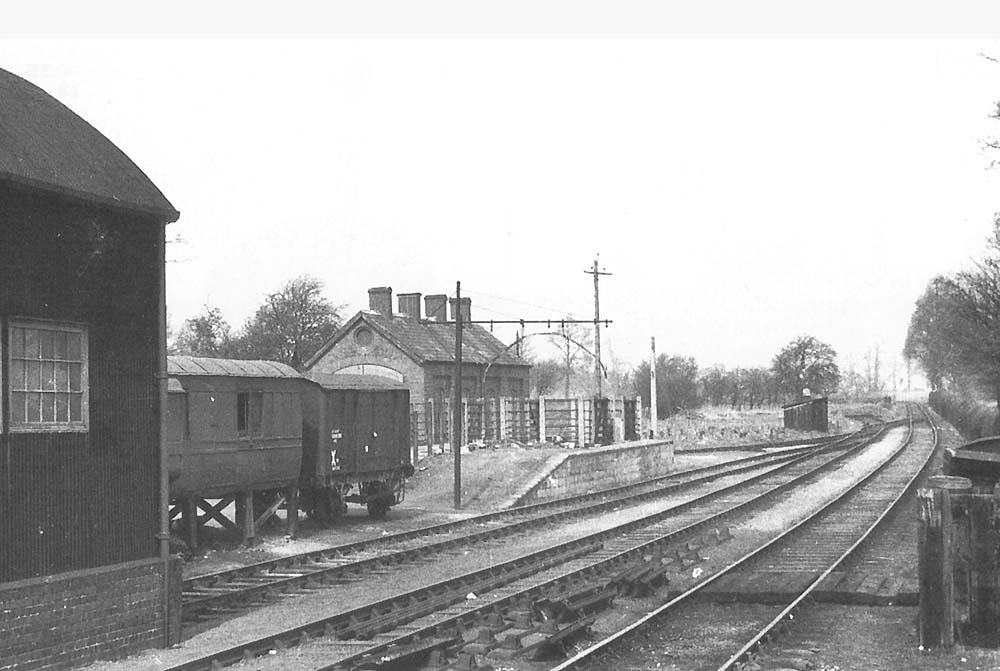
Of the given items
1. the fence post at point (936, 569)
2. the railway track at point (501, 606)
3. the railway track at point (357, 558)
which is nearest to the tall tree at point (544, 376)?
the railway track at point (357, 558)

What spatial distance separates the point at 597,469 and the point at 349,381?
12374 mm

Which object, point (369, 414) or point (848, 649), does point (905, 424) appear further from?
point (848, 649)

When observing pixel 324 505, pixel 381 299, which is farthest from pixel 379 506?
pixel 381 299

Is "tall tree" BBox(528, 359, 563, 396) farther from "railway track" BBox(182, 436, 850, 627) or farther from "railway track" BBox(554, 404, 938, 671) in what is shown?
"railway track" BBox(554, 404, 938, 671)

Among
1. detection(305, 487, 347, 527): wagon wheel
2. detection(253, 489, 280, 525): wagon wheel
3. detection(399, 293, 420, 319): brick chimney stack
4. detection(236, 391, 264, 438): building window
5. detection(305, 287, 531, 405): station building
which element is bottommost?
detection(305, 487, 347, 527): wagon wheel

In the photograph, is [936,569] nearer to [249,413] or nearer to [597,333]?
[249,413]

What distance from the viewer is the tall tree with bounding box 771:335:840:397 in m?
99.8

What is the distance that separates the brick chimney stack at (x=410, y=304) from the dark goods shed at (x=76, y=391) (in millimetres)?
40743

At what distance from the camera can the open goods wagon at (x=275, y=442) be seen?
56.4ft

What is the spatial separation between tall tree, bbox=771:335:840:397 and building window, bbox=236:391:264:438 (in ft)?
277

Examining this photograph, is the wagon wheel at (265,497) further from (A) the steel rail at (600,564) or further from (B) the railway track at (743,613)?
(B) the railway track at (743,613)

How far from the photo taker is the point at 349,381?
22.1 meters

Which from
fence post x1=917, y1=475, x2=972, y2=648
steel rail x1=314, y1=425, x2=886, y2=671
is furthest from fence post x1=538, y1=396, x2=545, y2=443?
fence post x1=917, y1=475, x2=972, y2=648

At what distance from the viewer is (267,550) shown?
18156mm
